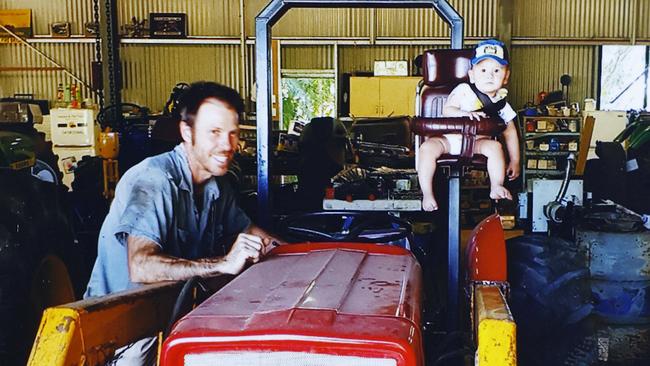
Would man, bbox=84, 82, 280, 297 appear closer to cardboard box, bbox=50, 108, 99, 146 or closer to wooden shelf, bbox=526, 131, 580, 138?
cardboard box, bbox=50, 108, 99, 146

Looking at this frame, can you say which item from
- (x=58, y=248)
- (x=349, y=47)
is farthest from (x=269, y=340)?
(x=349, y=47)

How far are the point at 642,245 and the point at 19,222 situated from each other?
2.51 meters

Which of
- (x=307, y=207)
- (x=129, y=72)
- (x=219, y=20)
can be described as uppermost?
(x=219, y=20)

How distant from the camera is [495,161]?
91.5 inches

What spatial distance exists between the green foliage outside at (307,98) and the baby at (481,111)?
342 inches

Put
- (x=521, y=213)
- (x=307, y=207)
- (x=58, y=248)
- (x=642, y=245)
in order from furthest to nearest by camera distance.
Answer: (x=521, y=213) < (x=307, y=207) < (x=58, y=248) < (x=642, y=245)

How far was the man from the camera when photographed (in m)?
1.96

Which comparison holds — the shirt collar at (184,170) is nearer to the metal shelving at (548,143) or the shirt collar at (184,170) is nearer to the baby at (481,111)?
the baby at (481,111)

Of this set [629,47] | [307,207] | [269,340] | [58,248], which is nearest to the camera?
[269,340]

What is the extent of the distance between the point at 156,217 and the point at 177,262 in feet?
0.54

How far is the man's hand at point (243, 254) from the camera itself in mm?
1885

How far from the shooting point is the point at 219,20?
37.0 feet

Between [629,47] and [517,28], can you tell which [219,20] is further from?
[629,47]

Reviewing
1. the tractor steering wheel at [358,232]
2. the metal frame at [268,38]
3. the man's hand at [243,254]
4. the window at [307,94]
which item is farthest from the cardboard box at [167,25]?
the man's hand at [243,254]
